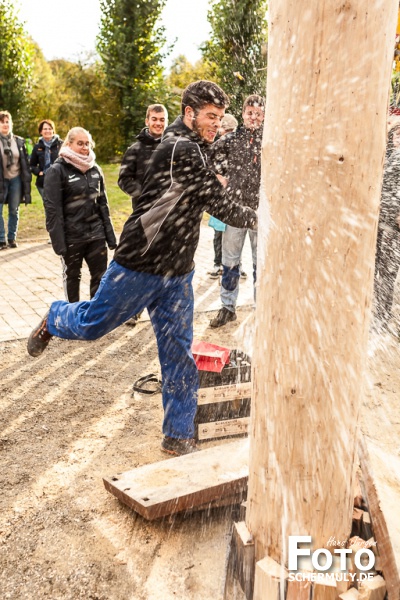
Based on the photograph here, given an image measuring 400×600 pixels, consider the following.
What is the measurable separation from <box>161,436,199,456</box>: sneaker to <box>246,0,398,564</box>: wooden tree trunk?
1.38 m

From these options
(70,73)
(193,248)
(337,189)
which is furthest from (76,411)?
(70,73)

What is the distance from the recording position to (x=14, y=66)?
21.0m

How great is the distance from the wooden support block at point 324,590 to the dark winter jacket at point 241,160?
4.48 meters

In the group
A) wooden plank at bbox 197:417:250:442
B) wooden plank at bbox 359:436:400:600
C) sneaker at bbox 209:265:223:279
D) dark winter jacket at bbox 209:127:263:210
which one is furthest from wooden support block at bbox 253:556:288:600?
sneaker at bbox 209:265:223:279

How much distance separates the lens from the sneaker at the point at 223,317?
629 cm

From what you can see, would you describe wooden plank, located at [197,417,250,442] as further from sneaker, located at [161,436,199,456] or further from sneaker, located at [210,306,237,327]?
sneaker, located at [210,306,237,327]

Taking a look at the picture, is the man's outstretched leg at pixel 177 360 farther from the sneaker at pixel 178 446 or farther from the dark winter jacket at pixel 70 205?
the dark winter jacket at pixel 70 205

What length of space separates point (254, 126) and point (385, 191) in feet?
4.87

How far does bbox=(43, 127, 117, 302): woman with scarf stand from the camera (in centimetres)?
550

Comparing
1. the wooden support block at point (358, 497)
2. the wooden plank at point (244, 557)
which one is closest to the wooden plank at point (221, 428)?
the wooden support block at point (358, 497)

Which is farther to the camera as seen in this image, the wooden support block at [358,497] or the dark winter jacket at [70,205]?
the dark winter jacket at [70,205]

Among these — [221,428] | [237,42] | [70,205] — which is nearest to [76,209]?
[70,205]

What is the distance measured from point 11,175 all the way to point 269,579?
8.65 metres

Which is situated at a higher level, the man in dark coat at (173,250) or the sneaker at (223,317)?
the man in dark coat at (173,250)
